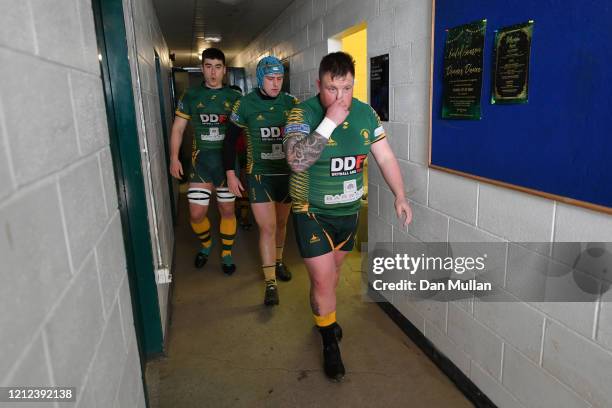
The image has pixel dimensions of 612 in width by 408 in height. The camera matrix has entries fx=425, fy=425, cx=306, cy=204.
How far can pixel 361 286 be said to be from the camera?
10.5 feet

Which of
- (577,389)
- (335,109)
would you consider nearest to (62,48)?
(335,109)

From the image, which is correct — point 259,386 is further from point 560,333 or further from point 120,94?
point 120,94

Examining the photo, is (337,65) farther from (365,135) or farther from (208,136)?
(208,136)

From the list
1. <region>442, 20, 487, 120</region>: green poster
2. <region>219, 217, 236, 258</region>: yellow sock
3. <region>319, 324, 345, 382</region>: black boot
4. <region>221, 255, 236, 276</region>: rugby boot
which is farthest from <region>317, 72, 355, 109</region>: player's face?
<region>221, 255, 236, 276</region>: rugby boot

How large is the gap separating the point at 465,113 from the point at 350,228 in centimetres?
76

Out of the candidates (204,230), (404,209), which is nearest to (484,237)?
(404,209)

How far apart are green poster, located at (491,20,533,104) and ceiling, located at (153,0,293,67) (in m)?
3.51

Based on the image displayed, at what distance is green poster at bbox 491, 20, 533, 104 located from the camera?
1.47 meters

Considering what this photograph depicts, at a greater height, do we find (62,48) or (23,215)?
(62,48)

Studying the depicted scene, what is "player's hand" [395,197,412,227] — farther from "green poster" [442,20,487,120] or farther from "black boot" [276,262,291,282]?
"black boot" [276,262,291,282]

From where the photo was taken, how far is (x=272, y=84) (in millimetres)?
2717

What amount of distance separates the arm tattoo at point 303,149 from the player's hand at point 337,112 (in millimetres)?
95

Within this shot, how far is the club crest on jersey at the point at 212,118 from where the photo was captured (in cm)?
336

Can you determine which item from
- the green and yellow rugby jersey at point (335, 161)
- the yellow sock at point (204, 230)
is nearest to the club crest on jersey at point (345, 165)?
the green and yellow rugby jersey at point (335, 161)
